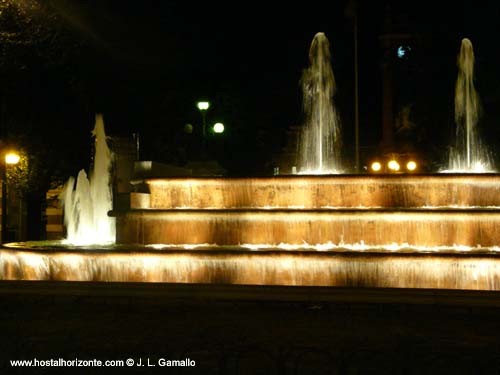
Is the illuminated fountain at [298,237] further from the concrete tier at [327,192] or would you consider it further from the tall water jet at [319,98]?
the tall water jet at [319,98]

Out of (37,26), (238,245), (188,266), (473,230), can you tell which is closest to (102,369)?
(188,266)

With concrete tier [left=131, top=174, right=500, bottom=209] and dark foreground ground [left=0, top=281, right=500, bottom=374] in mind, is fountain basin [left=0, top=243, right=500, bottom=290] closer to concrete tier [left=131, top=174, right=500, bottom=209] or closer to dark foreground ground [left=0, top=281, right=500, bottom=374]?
dark foreground ground [left=0, top=281, right=500, bottom=374]

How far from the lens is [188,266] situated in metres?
11.1

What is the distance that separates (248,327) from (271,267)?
306cm

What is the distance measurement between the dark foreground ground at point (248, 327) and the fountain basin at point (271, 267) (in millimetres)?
1610

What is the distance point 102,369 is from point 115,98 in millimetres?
19982

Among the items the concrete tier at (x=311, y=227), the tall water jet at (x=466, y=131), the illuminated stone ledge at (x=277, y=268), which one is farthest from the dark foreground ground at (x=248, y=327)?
the tall water jet at (x=466, y=131)

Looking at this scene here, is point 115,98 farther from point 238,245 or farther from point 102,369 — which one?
point 102,369

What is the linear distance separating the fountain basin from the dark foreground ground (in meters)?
1.61

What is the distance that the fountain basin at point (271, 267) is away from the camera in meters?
10.5

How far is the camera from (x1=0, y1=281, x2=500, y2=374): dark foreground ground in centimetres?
600

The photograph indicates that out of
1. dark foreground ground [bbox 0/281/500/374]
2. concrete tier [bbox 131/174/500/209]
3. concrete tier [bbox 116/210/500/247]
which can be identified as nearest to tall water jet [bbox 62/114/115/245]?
concrete tier [bbox 131/174/500/209]

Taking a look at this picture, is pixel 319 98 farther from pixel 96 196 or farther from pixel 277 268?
pixel 277 268

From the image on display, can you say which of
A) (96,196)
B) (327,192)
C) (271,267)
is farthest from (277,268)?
(96,196)
